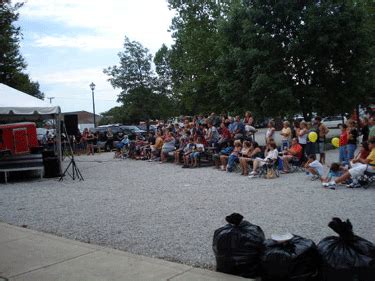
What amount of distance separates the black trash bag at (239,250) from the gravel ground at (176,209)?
531 mm

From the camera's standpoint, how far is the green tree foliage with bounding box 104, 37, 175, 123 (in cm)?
4134

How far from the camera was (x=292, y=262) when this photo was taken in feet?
13.5

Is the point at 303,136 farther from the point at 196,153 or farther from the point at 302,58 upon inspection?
the point at 302,58

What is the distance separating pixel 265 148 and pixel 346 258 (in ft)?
35.0

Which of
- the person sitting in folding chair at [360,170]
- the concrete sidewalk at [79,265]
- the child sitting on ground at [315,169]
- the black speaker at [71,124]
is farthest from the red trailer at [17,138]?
the person sitting in folding chair at [360,170]

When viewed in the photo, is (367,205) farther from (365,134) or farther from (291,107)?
(291,107)

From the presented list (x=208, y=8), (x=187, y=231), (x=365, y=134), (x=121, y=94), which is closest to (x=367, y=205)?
(x=187, y=231)

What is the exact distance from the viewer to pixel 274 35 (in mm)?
19594

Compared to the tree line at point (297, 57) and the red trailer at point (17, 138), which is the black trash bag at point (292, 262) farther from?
the red trailer at point (17, 138)

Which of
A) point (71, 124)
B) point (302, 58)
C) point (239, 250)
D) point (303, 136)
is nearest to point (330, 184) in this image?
point (303, 136)

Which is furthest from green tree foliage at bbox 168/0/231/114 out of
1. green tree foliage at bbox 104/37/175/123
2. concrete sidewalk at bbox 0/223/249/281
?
concrete sidewalk at bbox 0/223/249/281

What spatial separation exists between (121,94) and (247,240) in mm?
39654

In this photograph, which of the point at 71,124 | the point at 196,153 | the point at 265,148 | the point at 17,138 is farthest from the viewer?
the point at 17,138

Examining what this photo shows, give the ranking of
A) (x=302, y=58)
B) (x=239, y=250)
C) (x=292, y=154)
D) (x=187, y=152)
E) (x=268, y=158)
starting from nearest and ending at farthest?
(x=239, y=250) < (x=268, y=158) < (x=292, y=154) < (x=187, y=152) < (x=302, y=58)
